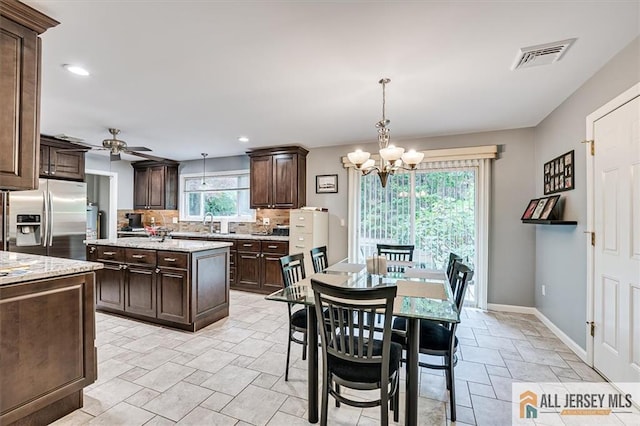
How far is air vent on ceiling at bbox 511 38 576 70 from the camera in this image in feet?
6.74

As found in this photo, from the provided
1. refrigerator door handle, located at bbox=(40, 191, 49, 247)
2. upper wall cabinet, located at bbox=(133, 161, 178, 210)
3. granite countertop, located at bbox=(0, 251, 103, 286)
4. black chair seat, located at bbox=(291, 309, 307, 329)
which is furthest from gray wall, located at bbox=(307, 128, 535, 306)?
refrigerator door handle, located at bbox=(40, 191, 49, 247)

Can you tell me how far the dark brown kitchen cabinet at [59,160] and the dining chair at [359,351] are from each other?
4.92 m

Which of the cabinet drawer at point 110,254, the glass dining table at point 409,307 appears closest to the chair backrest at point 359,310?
the glass dining table at point 409,307

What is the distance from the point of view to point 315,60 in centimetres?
230

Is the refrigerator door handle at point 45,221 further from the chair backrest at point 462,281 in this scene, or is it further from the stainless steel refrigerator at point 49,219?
the chair backrest at point 462,281

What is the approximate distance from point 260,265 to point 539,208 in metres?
4.06

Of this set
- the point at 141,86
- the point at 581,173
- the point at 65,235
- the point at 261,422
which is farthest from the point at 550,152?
the point at 65,235

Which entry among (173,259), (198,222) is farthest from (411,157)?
(198,222)

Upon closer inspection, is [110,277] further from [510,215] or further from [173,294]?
[510,215]

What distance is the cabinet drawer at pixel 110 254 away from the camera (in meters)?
3.61

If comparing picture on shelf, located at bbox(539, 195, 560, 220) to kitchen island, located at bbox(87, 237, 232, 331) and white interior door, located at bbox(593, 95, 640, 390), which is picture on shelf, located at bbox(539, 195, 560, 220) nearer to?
white interior door, located at bbox(593, 95, 640, 390)

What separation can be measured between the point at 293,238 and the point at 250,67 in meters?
2.87

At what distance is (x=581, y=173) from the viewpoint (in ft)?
9.13

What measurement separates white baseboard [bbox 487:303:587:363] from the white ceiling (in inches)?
97.6
